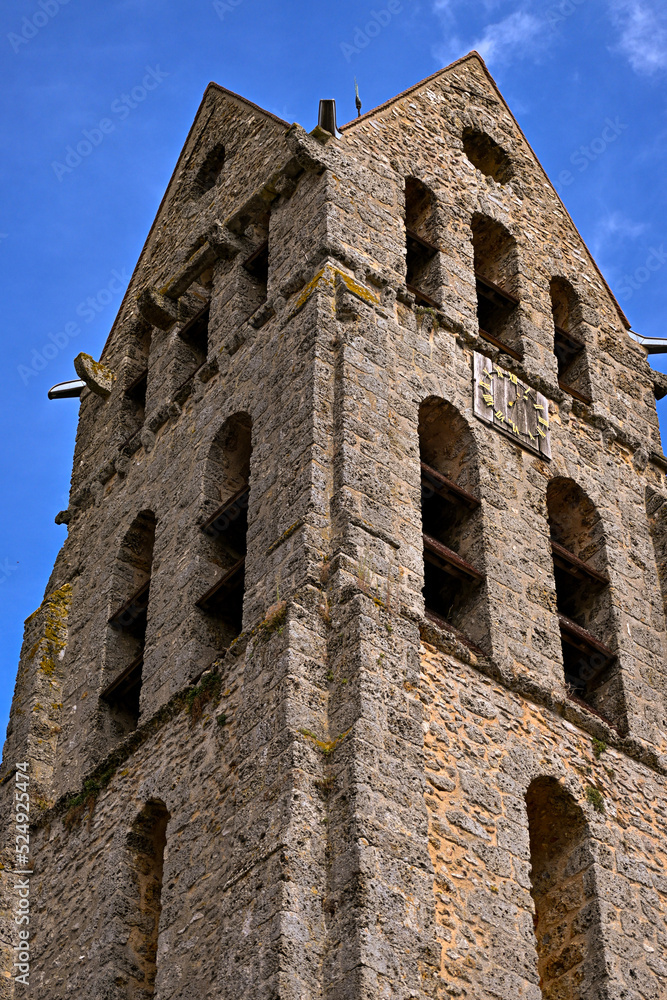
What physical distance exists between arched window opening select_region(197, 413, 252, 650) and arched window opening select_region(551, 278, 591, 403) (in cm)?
348

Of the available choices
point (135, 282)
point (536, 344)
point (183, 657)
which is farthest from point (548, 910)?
point (135, 282)

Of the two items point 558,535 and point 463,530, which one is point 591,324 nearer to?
point 558,535

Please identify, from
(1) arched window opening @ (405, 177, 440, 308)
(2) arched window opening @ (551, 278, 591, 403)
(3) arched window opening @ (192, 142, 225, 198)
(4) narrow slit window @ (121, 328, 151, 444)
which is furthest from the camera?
(3) arched window opening @ (192, 142, 225, 198)

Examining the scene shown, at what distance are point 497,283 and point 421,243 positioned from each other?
141 cm

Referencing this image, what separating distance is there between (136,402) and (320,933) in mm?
9913

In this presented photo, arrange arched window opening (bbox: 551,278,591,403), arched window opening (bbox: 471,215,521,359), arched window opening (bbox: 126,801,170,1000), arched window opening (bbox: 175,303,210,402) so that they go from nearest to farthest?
1. arched window opening (bbox: 126,801,170,1000)
2. arched window opening (bbox: 471,215,521,359)
3. arched window opening (bbox: 551,278,591,403)
4. arched window opening (bbox: 175,303,210,402)

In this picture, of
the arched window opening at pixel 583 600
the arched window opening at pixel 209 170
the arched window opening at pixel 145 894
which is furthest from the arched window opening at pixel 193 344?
the arched window opening at pixel 145 894

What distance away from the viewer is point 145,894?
12.1m

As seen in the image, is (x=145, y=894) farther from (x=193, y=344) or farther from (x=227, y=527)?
(x=193, y=344)

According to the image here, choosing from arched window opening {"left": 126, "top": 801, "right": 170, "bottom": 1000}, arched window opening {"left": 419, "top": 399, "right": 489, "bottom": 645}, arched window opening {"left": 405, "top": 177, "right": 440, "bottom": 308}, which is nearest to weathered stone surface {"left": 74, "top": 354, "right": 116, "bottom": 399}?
arched window opening {"left": 405, "top": 177, "right": 440, "bottom": 308}

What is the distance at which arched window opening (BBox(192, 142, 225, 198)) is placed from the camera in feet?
65.5

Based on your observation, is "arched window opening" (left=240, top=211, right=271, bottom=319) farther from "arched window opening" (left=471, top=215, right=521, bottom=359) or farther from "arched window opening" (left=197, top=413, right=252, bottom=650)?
"arched window opening" (left=471, top=215, right=521, bottom=359)

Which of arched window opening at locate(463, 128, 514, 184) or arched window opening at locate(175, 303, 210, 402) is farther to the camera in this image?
arched window opening at locate(463, 128, 514, 184)

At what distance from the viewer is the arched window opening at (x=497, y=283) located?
54.6 ft
